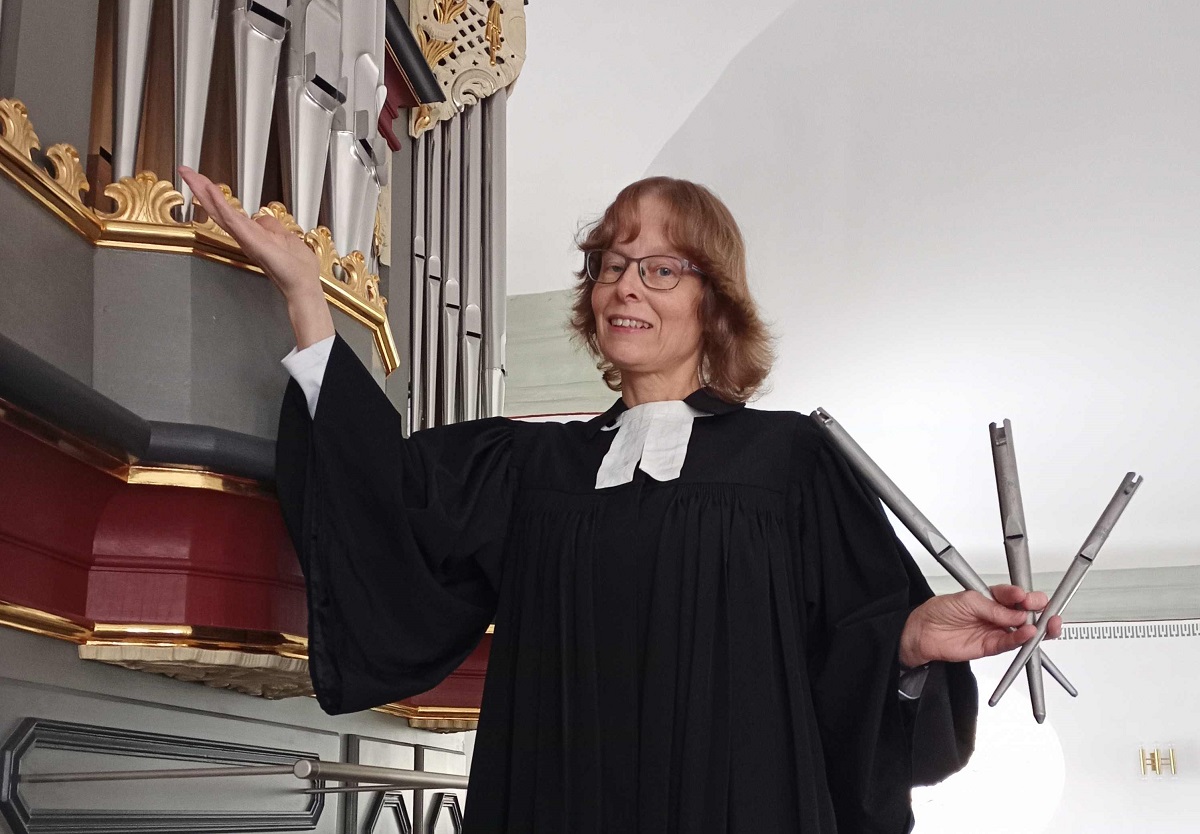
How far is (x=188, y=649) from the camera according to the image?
181 cm

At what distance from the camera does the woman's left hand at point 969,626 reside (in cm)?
186

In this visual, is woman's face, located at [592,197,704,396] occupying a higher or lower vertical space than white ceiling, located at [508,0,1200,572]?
lower

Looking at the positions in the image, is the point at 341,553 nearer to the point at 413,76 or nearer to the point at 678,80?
the point at 413,76

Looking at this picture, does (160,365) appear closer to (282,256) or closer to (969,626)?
(282,256)

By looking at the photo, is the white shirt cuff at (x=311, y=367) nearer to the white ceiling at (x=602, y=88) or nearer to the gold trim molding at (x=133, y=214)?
the gold trim molding at (x=133, y=214)

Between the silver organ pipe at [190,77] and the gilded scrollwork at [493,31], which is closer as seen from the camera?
the silver organ pipe at [190,77]

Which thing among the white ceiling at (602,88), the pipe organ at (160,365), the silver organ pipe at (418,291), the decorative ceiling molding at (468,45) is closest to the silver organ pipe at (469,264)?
the decorative ceiling molding at (468,45)

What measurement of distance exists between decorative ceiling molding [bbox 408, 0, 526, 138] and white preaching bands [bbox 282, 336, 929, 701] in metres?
1.91

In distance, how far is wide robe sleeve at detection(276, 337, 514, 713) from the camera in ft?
6.52

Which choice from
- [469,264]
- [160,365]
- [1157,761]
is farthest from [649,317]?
[1157,761]

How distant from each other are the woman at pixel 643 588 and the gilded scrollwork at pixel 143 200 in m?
0.09

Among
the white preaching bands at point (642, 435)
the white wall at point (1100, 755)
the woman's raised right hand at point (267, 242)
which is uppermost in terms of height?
the woman's raised right hand at point (267, 242)

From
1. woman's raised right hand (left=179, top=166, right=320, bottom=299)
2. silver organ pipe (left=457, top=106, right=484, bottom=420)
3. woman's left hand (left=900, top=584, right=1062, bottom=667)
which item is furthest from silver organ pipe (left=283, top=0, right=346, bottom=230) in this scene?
silver organ pipe (left=457, top=106, right=484, bottom=420)

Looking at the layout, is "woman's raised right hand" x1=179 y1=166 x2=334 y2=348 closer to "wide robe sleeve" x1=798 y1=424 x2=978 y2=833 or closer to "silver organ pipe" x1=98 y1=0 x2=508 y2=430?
"silver organ pipe" x1=98 y1=0 x2=508 y2=430
